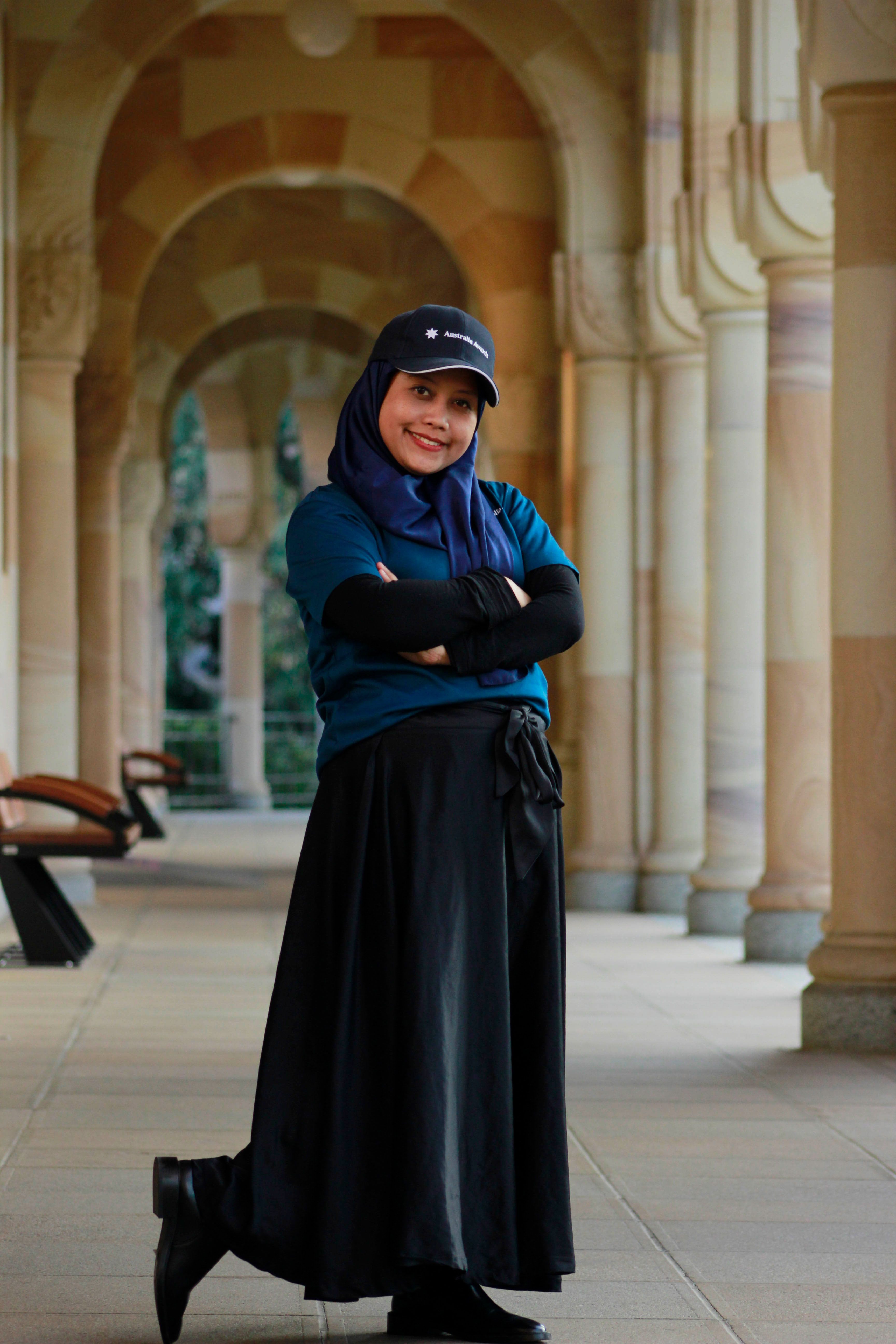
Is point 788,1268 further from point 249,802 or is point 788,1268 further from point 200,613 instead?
point 200,613

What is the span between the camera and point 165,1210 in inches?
131

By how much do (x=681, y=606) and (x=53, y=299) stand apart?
3973 millimetres

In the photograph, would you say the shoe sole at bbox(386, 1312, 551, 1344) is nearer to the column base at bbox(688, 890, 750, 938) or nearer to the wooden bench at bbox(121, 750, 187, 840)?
the column base at bbox(688, 890, 750, 938)

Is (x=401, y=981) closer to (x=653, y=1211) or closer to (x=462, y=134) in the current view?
(x=653, y=1211)

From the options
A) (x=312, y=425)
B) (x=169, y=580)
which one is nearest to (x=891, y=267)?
(x=312, y=425)

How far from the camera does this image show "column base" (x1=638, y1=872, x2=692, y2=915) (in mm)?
12172

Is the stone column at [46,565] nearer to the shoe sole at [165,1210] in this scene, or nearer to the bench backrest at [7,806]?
the bench backrest at [7,806]

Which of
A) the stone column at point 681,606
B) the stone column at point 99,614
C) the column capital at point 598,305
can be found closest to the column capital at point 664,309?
the stone column at point 681,606

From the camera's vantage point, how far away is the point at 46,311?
1180cm

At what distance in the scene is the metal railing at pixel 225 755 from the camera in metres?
26.8

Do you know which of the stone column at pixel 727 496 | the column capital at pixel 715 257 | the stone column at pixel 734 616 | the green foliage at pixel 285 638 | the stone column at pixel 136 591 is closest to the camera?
the column capital at pixel 715 257

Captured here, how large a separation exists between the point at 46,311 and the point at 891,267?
247 inches

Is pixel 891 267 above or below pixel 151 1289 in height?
above

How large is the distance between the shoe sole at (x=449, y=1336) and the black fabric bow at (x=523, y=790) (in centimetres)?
73
